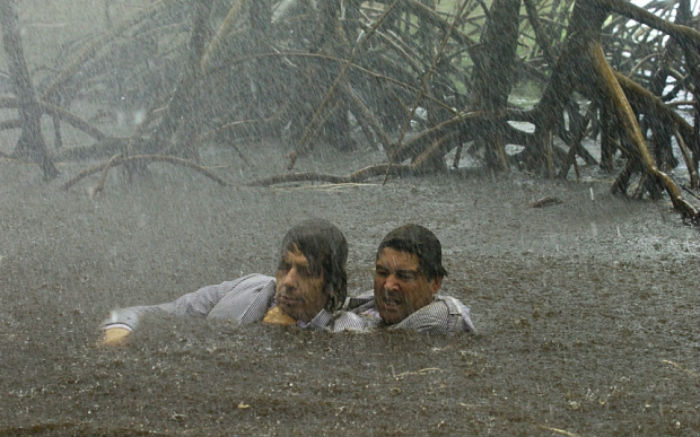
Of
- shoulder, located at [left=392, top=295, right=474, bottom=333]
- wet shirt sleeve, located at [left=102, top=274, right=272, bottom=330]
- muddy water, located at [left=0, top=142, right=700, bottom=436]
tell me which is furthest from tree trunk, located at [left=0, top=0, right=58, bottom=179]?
shoulder, located at [left=392, top=295, right=474, bottom=333]

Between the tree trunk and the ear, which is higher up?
the tree trunk

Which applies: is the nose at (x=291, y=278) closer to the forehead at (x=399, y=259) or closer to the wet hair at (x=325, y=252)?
the wet hair at (x=325, y=252)

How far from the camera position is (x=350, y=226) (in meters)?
4.25

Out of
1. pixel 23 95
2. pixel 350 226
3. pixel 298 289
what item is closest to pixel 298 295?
pixel 298 289

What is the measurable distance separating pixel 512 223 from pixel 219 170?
200 cm

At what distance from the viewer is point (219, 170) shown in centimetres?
562

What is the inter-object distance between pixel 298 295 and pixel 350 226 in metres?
1.49

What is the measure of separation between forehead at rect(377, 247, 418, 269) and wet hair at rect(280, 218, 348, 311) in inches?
5.5

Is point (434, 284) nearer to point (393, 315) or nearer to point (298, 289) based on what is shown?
point (393, 315)

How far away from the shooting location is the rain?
2.05 m

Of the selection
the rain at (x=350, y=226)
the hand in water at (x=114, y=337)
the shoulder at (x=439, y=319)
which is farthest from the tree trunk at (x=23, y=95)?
the shoulder at (x=439, y=319)

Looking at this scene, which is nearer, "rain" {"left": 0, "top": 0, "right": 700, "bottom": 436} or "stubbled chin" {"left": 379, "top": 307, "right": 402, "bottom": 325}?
"rain" {"left": 0, "top": 0, "right": 700, "bottom": 436}

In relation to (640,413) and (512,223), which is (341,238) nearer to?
(640,413)

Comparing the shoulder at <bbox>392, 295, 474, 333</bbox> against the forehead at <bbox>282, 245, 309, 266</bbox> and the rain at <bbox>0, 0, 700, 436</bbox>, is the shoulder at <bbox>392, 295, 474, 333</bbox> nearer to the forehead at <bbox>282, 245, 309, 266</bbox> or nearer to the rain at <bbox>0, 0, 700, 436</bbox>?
the rain at <bbox>0, 0, 700, 436</bbox>
